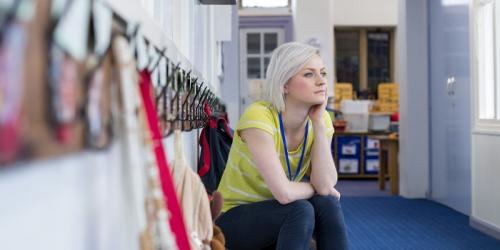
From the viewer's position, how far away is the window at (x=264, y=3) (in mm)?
9359

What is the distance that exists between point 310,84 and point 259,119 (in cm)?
22

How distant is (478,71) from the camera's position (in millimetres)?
3775

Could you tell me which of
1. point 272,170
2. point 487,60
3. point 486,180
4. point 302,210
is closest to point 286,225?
point 302,210

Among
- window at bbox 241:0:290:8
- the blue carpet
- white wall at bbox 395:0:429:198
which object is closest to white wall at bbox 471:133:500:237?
the blue carpet

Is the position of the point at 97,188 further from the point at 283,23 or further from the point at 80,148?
the point at 283,23

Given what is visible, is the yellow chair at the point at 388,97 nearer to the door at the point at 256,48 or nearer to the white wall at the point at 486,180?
the door at the point at 256,48

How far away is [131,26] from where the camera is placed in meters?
0.86

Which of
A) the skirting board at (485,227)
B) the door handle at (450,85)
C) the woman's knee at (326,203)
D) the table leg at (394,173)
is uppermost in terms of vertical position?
the door handle at (450,85)

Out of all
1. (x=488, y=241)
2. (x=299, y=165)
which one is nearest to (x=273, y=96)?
(x=299, y=165)

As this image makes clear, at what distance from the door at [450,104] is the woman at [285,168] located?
Answer: 2943 mm

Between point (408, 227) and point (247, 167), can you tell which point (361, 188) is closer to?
point (408, 227)

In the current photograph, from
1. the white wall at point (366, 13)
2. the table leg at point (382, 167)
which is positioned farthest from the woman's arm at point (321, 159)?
the white wall at point (366, 13)

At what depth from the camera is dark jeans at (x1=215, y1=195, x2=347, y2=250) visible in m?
1.64

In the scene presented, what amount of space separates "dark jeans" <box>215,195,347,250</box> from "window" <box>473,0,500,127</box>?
2.24 m
